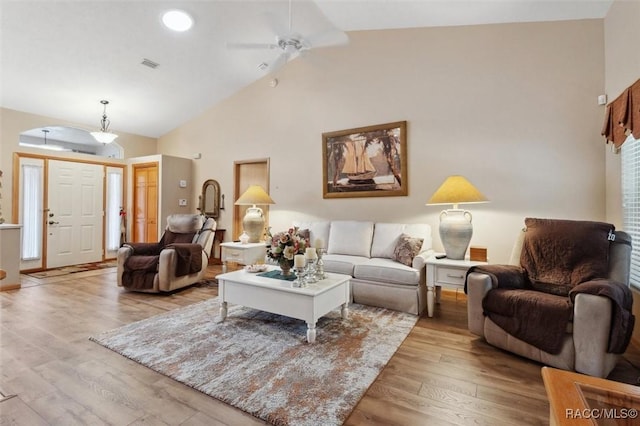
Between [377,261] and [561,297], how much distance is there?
1.72 m

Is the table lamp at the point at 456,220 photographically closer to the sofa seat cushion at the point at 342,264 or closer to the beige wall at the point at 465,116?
the beige wall at the point at 465,116

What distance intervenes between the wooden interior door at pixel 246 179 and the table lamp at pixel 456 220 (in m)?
3.09

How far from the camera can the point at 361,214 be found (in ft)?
14.5

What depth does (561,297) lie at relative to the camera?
88.2 inches

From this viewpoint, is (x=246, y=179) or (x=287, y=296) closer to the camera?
(x=287, y=296)

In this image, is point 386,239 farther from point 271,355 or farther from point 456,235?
point 271,355

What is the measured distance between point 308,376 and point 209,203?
4.74 meters

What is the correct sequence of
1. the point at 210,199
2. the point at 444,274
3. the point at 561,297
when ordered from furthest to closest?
the point at 210,199 < the point at 444,274 < the point at 561,297

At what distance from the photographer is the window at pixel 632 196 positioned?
8.15 feet

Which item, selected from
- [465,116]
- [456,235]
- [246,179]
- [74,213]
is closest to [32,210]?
[74,213]

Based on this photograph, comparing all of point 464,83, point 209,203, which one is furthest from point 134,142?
point 464,83

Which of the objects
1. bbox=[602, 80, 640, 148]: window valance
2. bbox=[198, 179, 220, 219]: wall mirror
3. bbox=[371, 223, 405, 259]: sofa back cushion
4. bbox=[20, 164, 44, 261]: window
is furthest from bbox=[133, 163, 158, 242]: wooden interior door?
bbox=[602, 80, 640, 148]: window valance

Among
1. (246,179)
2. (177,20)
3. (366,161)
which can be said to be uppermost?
(177,20)

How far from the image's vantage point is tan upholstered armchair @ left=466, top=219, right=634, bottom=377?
1.90 meters
